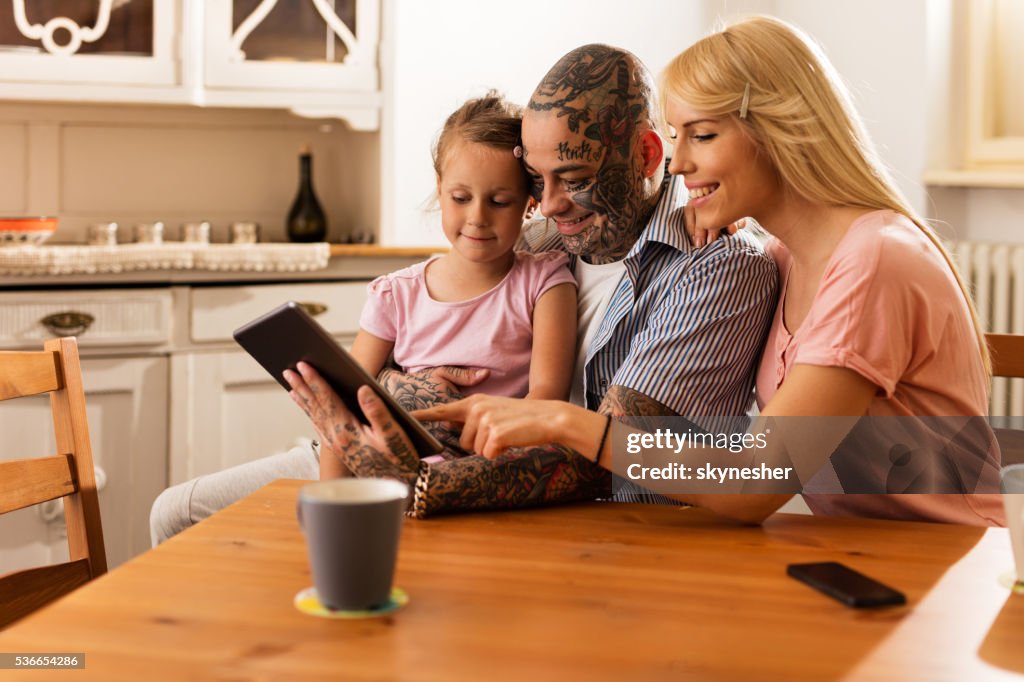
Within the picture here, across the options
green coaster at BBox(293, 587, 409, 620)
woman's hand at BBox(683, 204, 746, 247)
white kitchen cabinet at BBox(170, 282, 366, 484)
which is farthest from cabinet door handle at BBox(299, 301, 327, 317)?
green coaster at BBox(293, 587, 409, 620)

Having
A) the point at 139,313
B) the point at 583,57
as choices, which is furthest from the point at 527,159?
the point at 139,313

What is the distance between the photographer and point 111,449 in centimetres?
274

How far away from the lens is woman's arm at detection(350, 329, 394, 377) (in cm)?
152

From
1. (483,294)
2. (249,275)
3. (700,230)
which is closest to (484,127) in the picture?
(483,294)

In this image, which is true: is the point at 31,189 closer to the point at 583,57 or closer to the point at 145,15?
the point at 145,15

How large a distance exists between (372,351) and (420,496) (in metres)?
0.48

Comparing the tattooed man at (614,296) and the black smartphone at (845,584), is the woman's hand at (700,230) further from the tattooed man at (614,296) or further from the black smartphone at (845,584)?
the black smartphone at (845,584)

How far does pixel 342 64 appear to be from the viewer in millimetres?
3090

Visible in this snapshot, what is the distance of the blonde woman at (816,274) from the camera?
1.14 metres

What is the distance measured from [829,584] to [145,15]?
2.56 metres

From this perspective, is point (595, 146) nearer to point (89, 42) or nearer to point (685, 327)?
point (685, 327)

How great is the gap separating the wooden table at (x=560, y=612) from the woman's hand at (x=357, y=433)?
0.26 feet

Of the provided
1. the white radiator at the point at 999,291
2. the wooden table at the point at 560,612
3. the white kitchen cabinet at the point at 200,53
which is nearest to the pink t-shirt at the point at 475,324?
the wooden table at the point at 560,612

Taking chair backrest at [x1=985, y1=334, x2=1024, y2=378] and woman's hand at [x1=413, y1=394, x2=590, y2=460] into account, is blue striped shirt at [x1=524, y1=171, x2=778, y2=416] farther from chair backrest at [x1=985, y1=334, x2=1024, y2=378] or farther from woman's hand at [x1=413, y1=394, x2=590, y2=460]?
chair backrest at [x1=985, y1=334, x2=1024, y2=378]
